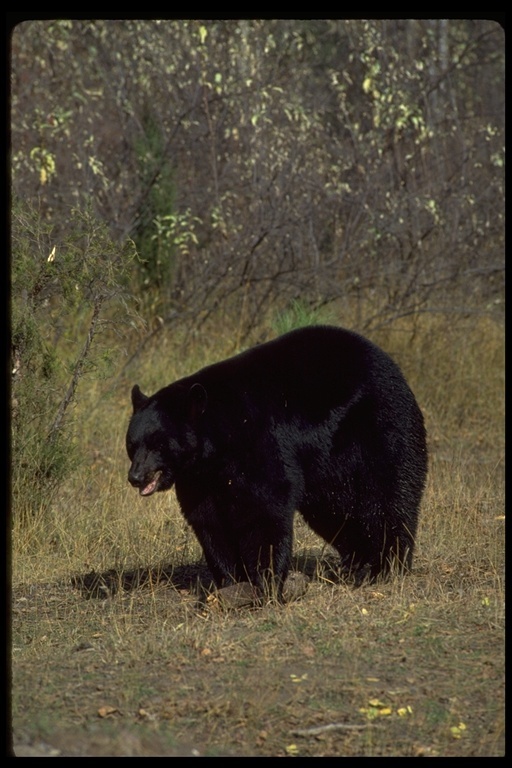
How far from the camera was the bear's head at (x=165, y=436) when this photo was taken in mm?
6258

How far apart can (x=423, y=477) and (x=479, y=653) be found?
1.67m

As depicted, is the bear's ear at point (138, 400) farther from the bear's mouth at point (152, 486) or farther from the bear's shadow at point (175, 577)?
the bear's shadow at point (175, 577)

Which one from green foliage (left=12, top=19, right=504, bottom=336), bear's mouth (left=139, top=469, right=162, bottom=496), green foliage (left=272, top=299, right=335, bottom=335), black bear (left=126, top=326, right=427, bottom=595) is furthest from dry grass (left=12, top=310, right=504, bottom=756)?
green foliage (left=12, top=19, right=504, bottom=336)

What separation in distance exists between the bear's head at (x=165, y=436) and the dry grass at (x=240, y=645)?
0.75 m

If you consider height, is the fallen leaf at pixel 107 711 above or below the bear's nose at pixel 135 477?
below

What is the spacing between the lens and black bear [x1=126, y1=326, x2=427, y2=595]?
634 cm

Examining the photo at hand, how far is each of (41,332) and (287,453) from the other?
2463 millimetres

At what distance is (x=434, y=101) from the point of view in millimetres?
17188

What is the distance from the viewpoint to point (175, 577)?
7.20m

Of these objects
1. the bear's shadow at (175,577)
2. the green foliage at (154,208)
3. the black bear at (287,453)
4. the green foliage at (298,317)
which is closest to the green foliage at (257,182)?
the green foliage at (154,208)

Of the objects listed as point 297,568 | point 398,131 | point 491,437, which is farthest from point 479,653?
point 398,131

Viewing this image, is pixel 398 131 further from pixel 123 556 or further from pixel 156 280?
pixel 123 556

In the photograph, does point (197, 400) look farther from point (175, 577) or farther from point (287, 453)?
point (175, 577)

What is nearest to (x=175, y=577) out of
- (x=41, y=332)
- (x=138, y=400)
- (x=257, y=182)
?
(x=138, y=400)
